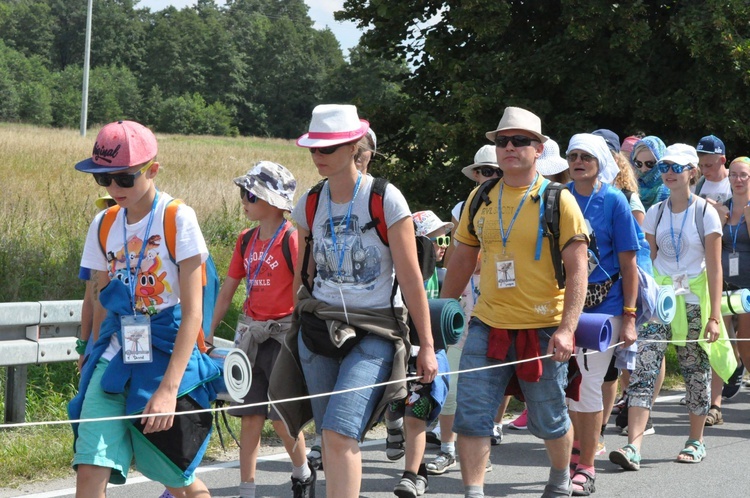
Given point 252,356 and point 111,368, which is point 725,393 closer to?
point 252,356

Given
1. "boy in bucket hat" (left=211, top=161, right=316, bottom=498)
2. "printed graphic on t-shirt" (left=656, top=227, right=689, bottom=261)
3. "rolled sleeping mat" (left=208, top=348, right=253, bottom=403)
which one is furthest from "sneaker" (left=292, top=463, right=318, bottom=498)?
"printed graphic on t-shirt" (left=656, top=227, right=689, bottom=261)

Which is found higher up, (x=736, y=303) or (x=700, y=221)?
(x=700, y=221)

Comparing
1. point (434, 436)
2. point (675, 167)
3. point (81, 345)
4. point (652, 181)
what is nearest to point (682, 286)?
point (675, 167)

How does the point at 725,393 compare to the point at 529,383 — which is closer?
the point at 529,383

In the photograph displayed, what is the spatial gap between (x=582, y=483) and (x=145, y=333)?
9.93 ft

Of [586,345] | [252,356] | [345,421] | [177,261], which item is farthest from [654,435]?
[177,261]

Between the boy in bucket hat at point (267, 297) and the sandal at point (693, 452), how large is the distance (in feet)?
8.76

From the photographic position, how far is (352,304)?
447cm

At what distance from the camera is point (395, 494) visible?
5680 millimetres

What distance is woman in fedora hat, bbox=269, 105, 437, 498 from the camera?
436 cm

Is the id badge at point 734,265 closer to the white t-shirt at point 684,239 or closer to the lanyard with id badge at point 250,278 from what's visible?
the white t-shirt at point 684,239

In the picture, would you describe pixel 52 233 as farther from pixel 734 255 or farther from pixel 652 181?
pixel 734 255

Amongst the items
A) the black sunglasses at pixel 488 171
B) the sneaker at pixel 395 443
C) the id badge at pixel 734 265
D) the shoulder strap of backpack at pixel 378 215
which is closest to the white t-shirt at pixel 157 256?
the shoulder strap of backpack at pixel 378 215

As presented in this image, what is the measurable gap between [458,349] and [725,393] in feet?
11.6
